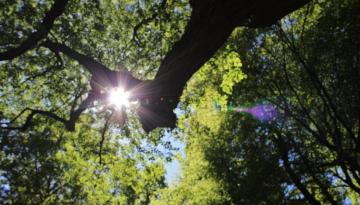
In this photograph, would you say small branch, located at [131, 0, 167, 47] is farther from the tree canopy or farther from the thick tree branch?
the thick tree branch

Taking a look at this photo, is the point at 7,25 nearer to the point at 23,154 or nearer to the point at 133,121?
the point at 133,121

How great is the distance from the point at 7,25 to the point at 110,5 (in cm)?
537

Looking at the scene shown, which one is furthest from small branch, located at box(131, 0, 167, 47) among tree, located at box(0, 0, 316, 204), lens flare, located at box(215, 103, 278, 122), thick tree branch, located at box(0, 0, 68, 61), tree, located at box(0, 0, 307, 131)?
lens flare, located at box(215, 103, 278, 122)

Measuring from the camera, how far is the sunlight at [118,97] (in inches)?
475

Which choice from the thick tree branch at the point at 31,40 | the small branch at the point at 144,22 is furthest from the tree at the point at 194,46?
the small branch at the point at 144,22

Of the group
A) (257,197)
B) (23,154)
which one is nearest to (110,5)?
(257,197)

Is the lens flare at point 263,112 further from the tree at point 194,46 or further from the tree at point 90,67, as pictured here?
the tree at point 194,46

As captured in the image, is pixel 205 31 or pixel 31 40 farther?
pixel 31 40

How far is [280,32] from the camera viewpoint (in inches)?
934

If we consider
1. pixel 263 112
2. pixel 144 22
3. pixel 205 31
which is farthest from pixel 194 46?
pixel 263 112

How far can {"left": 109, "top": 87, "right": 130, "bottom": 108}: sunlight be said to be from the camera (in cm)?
1206

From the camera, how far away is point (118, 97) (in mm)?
13812

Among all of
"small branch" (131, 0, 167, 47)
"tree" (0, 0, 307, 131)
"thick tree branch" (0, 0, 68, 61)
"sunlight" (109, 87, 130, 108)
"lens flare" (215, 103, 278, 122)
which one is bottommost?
"tree" (0, 0, 307, 131)

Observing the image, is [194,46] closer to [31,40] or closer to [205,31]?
[205,31]
